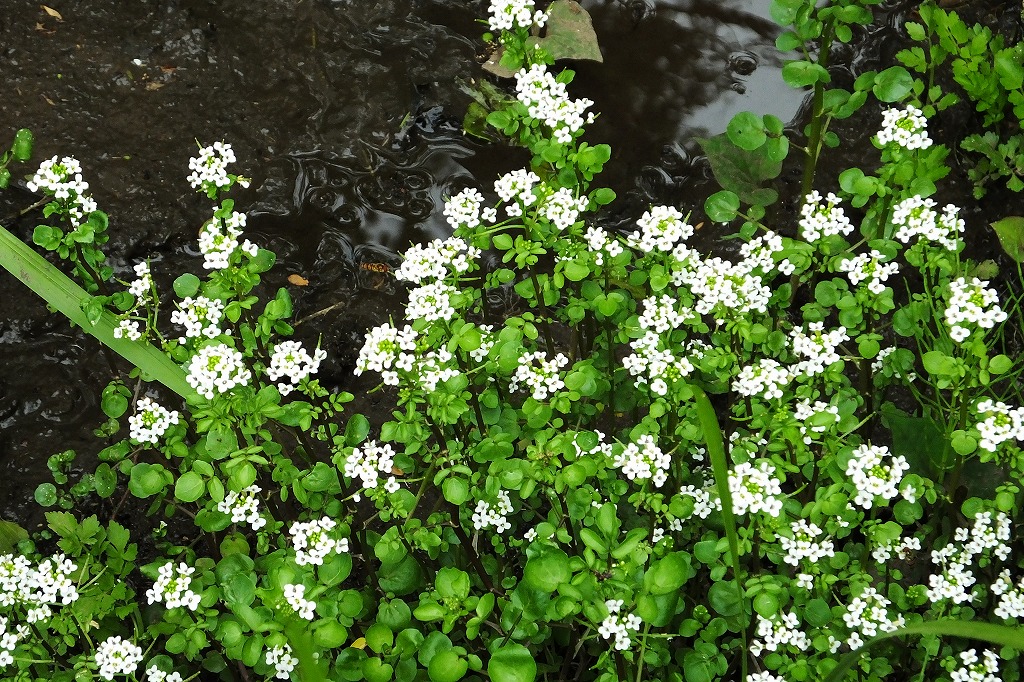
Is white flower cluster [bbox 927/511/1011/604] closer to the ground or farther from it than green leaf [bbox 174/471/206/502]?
farther from it

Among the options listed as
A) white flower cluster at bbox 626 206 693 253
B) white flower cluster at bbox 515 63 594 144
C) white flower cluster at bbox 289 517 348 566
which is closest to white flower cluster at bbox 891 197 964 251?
white flower cluster at bbox 626 206 693 253

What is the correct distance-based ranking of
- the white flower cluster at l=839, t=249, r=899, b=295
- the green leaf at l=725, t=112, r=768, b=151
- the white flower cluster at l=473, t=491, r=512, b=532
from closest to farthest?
the white flower cluster at l=839, t=249, r=899, b=295, the white flower cluster at l=473, t=491, r=512, b=532, the green leaf at l=725, t=112, r=768, b=151

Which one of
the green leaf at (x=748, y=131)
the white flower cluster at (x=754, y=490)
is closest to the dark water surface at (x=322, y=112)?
the green leaf at (x=748, y=131)

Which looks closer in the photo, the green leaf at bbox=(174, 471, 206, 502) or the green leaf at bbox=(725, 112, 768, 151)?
the green leaf at bbox=(174, 471, 206, 502)

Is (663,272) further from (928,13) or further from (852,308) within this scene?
(928,13)

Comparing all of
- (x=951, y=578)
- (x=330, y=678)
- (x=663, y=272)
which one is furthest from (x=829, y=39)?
(x=330, y=678)

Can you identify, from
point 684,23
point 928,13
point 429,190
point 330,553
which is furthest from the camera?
point 684,23

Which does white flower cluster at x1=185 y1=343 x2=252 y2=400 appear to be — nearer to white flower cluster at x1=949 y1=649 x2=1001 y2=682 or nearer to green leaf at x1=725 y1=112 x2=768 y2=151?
green leaf at x1=725 y1=112 x2=768 y2=151

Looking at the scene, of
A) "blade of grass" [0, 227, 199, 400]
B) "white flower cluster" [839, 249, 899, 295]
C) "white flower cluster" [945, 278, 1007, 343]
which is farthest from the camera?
"blade of grass" [0, 227, 199, 400]
